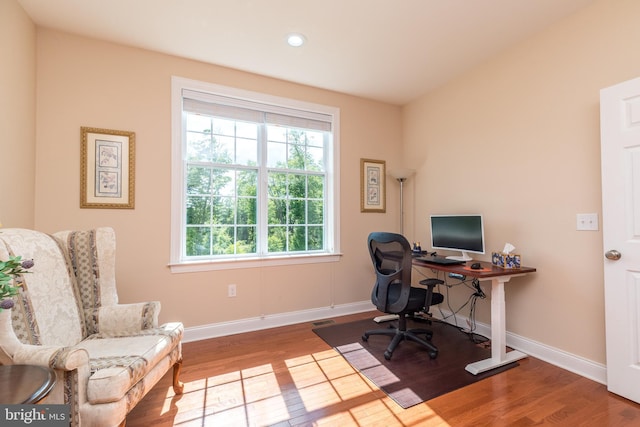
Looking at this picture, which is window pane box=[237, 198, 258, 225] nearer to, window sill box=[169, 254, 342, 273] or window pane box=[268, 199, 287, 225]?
window pane box=[268, 199, 287, 225]

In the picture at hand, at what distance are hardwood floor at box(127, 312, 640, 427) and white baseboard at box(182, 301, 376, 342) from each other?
0.38m

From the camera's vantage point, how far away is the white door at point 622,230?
1794mm

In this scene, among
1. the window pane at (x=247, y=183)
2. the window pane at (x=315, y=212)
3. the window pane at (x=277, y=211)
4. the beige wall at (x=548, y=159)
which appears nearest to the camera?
the beige wall at (x=548, y=159)

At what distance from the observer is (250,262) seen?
3016mm

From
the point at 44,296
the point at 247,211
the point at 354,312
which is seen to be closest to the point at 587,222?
the point at 354,312

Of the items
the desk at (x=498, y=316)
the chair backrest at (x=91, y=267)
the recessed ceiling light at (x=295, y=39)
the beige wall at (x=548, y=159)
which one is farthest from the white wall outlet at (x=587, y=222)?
the chair backrest at (x=91, y=267)

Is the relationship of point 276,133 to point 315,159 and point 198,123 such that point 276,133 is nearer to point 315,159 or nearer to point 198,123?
point 315,159

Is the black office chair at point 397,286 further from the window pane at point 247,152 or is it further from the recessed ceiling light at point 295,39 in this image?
the recessed ceiling light at point 295,39

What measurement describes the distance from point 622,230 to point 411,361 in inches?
66.3

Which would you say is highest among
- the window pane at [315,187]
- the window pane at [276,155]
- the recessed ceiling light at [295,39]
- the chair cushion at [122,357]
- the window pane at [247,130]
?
the recessed ceiling light at [295,39]

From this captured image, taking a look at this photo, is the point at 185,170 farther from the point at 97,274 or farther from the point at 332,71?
the point at 332,71

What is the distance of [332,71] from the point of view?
9.84 feet

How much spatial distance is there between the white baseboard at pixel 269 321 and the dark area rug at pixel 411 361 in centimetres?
28

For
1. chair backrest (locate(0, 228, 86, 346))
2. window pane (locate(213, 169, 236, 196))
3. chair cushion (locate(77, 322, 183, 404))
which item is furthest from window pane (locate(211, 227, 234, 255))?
chair backrest (locate(0, 228, 86, 346))
